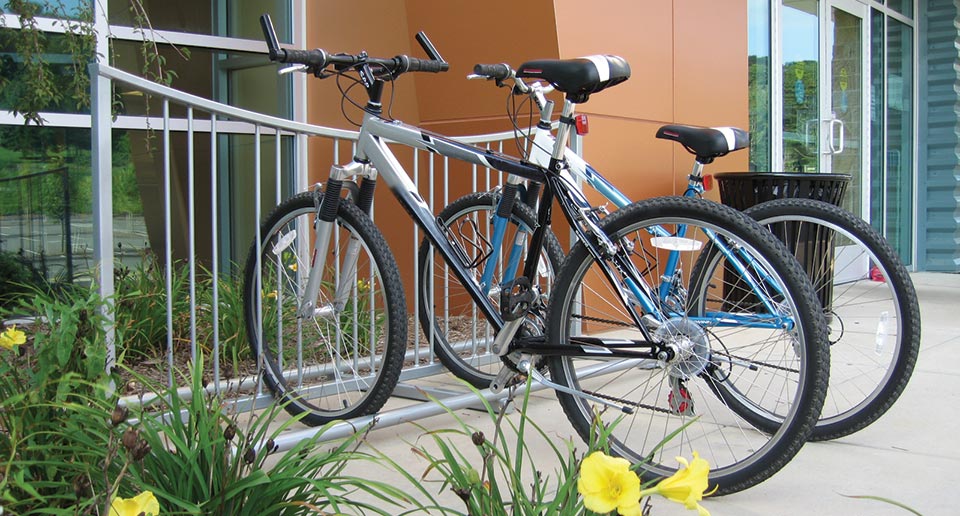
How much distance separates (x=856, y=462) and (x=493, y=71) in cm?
159

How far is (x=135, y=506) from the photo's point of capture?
1.20m

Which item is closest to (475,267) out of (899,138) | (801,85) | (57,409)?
(57,409)

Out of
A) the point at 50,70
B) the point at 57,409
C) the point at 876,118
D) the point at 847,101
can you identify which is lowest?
the point at 57,409

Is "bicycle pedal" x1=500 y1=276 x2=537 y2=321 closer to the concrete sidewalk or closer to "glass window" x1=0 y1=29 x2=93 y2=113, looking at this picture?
the concrete sidewalk

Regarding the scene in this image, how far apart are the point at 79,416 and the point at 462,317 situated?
104 inches

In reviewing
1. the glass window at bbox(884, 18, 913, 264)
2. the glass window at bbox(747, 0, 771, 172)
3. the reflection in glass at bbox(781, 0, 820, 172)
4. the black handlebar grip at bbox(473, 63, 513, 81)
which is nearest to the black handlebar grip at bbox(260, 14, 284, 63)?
the black handlebar grip at bbox(473, 63, 513, 81)

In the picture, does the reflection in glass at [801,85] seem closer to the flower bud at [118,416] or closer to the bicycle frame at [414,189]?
the bicycle frame at [414,189]

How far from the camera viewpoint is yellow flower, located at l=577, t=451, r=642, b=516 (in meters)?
1.15

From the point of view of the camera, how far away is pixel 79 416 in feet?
5.80

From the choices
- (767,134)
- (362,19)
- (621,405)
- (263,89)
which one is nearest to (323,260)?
(621,405)

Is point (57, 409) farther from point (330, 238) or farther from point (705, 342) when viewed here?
point (705, 342)

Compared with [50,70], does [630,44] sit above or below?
above

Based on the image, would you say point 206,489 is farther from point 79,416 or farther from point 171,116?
point 171,116

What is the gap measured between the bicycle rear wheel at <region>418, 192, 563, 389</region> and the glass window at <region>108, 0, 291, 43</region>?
1.93 meters
